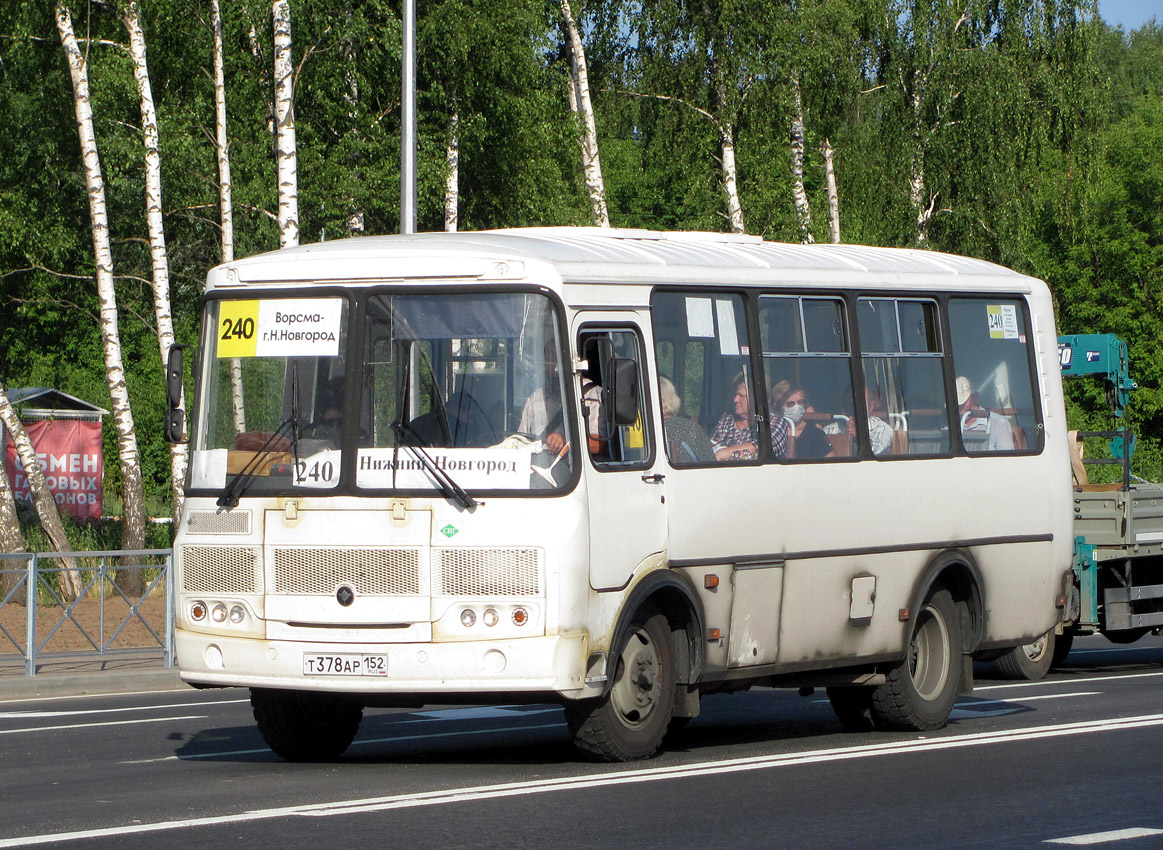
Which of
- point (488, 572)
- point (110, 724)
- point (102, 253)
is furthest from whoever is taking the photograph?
point (102, 253)

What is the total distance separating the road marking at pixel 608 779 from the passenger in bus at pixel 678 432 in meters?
1.68

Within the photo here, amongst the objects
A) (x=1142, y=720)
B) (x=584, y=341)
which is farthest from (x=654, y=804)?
(x=1142, y=720)

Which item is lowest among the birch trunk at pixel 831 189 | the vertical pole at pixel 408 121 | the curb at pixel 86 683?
the curb at pixel 86 683

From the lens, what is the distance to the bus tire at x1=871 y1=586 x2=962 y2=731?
12.3 meters

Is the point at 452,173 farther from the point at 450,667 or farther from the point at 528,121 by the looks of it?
the point at 450,667

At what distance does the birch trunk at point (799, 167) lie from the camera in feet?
116

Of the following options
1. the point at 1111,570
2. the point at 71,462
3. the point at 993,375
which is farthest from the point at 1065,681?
the point at 71,462

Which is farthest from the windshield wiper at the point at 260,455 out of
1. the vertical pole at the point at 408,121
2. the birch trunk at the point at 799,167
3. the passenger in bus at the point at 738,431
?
the birch trunk at the point at 799,167

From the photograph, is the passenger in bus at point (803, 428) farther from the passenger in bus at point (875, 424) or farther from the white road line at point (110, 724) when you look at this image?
the white road line at point (110, 724)

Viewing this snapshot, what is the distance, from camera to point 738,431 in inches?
441

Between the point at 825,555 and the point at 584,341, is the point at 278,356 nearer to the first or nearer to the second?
the point at 584,341

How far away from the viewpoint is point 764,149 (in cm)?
3572

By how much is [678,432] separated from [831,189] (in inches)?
1178

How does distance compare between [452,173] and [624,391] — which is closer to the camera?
[624,391]
